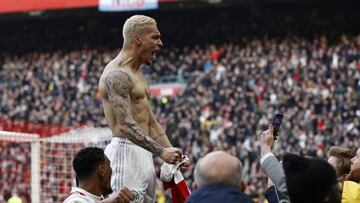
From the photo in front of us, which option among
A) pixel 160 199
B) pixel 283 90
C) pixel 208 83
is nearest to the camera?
pixel 160 199

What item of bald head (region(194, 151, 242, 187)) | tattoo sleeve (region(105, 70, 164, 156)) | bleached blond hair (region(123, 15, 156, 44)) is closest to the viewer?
bald head (region(194, 151, 242, 187))

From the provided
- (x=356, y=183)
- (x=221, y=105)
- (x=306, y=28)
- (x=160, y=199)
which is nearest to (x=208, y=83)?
(x=221, y=105)

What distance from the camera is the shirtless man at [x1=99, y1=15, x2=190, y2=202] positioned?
646cm

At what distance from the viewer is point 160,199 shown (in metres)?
20.5

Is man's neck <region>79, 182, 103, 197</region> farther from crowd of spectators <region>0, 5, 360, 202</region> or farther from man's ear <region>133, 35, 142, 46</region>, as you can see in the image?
crowd of spectators <region>0, 5, 360, 202</region>

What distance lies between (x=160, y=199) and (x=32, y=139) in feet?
18.0

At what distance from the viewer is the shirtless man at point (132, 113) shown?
6.46 m

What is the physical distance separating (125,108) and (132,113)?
6.6 inches

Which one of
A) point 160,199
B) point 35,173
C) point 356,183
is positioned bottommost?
point 160,199

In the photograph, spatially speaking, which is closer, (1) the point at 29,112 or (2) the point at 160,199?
(2) the point at 160,199

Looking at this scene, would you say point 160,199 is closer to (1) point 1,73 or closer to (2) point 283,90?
(2) point 283,90

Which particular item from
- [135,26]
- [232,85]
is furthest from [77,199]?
[232,85]

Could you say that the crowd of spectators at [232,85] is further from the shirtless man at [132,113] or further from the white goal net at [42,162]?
the shirtless man at [132,113]

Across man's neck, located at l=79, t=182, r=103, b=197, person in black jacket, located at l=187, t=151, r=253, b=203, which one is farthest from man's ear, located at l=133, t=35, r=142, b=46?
person in black jacket, located at l=187, t=151, r=253, b=203
